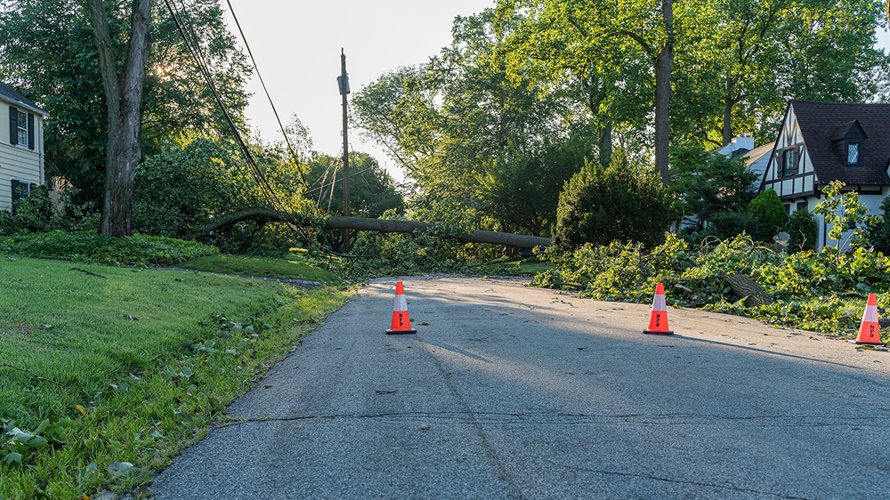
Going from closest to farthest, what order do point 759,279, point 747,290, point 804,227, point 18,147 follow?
point 747,290
point 759,279
point 18,147
point 804,227

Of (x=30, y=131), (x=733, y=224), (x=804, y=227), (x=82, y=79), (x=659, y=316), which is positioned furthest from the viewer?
(x=733, y=224)

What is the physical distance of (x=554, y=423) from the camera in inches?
158

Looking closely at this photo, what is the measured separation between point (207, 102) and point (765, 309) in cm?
2825

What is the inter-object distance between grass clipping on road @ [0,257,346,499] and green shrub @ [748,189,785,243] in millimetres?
26850

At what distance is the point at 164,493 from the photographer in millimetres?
3096

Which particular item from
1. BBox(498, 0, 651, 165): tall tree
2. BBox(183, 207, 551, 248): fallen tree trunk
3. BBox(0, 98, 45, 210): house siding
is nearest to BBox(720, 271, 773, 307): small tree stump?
BBox(183, 207, 551, 248): fallen tree trunk

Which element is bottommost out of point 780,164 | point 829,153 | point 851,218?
point 851,218

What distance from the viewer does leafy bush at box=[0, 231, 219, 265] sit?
49.2ft

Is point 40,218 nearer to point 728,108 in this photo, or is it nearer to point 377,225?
point 377,225

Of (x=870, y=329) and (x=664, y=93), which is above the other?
(x=664, y=93)

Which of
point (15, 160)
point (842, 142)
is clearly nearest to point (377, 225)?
point (15, 160)

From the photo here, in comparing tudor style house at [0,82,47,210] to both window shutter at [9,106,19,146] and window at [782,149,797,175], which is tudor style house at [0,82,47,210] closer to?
window shutter at [9,106,19,146]

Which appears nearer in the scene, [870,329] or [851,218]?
[870,329]

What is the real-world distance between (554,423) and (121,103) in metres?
16.6
